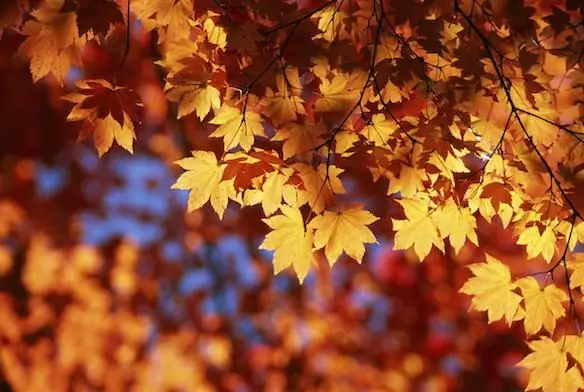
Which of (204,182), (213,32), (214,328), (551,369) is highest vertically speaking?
(213,32)

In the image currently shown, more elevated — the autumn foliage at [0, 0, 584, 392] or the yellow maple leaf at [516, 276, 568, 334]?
the autumn foliage at [0, 0, 584, 392]

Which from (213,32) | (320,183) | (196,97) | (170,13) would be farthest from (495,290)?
(170,13)

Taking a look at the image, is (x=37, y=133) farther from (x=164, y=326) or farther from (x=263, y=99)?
(x=263, y=99)

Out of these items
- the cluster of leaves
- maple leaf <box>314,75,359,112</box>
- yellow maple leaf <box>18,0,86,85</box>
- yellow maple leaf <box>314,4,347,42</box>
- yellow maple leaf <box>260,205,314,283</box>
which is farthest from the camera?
the cluster of leaves

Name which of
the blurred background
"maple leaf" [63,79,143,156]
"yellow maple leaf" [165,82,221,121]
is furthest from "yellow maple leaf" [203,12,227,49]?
the blurred background

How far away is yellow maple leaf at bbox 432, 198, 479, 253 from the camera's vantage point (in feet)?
7.00

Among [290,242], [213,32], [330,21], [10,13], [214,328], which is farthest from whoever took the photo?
[214,328]

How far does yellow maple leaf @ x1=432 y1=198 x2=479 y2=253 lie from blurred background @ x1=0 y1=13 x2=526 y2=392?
14.5 ft

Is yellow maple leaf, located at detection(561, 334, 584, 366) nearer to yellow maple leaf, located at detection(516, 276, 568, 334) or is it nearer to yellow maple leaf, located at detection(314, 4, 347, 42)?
yellow maple leaf, located at detection(516, 276, 568, 334)

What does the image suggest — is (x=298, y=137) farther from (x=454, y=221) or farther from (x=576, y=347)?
(x=576, y=347)

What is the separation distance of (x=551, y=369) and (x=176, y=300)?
223 inches

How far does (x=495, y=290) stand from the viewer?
2.10 metres

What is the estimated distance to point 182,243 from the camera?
7.56 meters

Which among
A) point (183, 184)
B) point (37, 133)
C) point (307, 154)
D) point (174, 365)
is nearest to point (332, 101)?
point (307, 154)
